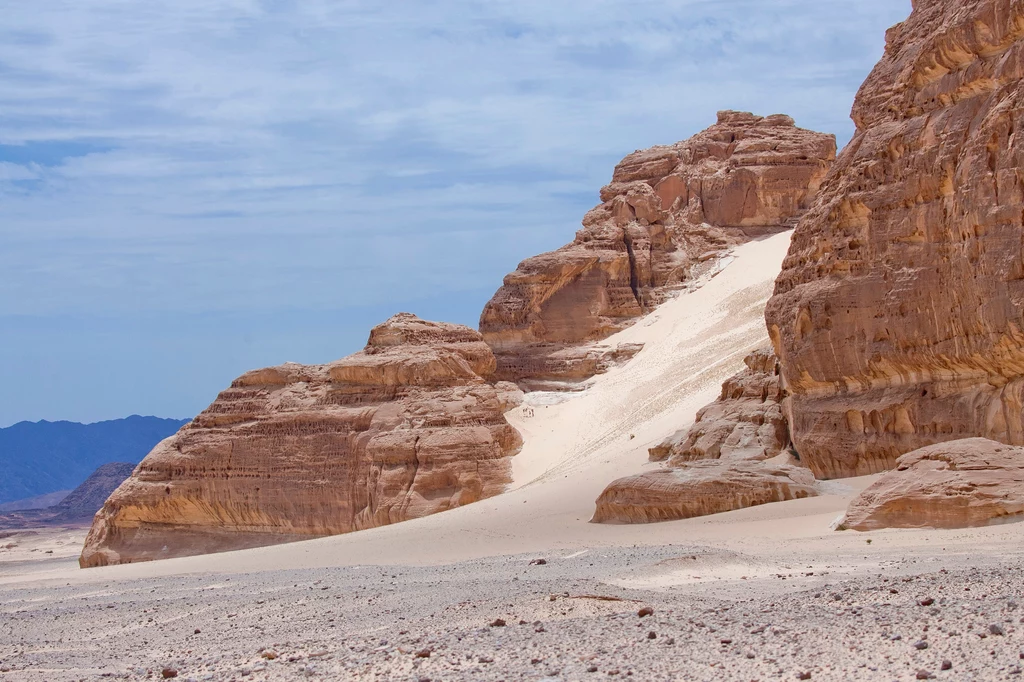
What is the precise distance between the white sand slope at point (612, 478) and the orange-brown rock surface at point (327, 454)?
1.65 metres

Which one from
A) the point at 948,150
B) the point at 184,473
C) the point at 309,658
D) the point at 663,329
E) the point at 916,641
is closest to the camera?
the point at 916,641

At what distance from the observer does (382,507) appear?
2712cm

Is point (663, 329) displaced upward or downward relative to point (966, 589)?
upward

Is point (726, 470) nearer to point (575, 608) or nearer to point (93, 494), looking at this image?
point (575, 608)

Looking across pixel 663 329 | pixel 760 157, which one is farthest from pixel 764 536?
pixel 760 157

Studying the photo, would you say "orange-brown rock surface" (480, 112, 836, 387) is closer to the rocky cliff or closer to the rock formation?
the rock formation

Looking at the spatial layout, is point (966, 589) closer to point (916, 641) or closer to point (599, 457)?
point (916, 641)

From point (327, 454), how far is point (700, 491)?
13233 mm

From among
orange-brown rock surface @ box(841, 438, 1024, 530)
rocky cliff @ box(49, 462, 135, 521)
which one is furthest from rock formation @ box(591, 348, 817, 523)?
rocky cliff @ box(49, 462, 135, 521)

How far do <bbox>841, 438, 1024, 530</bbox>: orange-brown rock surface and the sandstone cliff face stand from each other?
255cm

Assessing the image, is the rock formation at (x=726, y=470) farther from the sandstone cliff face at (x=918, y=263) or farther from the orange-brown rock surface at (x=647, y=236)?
the orange-brown rock surface at (x=647, y=236)

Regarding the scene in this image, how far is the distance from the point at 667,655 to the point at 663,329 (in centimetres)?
3397

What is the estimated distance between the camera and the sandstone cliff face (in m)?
16.3

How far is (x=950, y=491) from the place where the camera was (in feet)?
44.1
